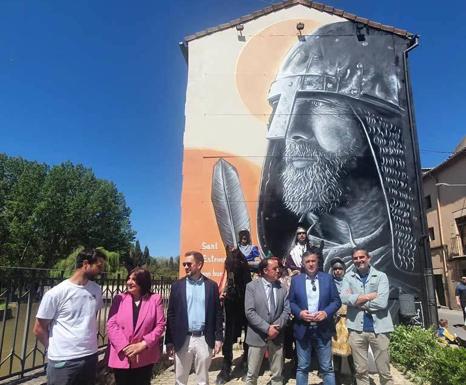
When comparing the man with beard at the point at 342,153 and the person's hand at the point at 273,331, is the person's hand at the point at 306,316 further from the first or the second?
the man with beard at the point at 342,153

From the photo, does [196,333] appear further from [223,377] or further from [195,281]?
[223,377]

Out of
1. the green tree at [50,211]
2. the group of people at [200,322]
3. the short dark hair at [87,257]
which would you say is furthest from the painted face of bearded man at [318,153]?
the green tree at [50,211]

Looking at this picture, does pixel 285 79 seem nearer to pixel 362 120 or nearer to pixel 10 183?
pixel 362 120

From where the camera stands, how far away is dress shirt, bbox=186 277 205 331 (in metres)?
4.39

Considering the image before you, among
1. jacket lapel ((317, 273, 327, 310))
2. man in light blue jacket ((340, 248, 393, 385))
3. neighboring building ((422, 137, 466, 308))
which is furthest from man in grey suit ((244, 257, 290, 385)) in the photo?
neighboring building ((422, 137, 466, 308))

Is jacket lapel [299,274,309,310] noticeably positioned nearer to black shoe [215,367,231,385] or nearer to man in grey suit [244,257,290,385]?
man in grey suit [244,257,290,385]

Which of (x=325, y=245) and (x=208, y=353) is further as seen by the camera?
(x=325, y=245)

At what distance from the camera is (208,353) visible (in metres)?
4.38

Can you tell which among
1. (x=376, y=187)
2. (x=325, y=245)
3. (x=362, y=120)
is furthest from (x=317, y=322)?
(x=362, y=120)

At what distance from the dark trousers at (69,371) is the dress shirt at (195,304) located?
1266 millimetres

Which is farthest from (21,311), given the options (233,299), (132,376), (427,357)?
(427,357)

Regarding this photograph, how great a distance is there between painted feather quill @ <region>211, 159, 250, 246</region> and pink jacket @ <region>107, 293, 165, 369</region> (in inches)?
236

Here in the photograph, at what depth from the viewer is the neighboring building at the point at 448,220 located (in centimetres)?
2347

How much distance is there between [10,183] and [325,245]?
3813 centimetres
